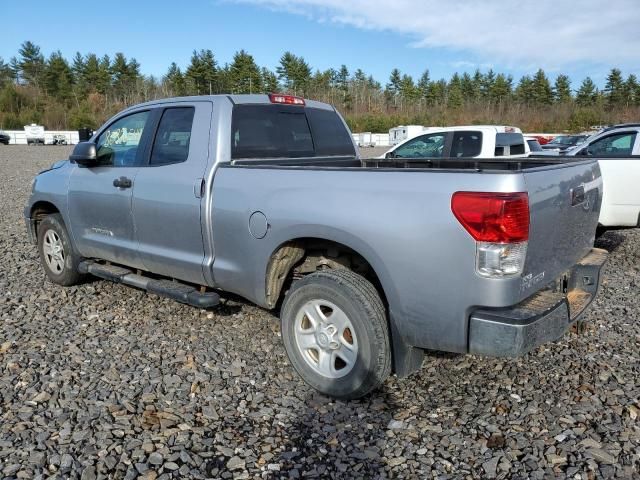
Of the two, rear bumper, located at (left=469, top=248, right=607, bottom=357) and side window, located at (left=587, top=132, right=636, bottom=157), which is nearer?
rear bumper, located at (left=469, top=248, right=607, bottom=357)

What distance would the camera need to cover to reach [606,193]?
7352 mm

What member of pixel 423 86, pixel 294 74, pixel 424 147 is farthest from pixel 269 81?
pixel 424 147

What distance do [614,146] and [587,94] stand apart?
97848 millimetres

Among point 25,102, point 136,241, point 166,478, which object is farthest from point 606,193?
point 25,102

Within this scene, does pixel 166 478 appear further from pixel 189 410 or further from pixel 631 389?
pixel 631 389

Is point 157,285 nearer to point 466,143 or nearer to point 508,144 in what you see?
point 466,143

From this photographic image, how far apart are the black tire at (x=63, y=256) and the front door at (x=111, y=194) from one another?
0.18m

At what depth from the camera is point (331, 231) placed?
329cm

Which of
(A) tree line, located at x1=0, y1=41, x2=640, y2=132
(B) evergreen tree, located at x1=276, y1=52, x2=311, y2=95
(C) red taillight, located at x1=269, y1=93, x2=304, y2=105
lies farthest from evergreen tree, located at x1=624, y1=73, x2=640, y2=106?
(C) red taillight, located at x1=269, y1=93, x2=304, y2=105

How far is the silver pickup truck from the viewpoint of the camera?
111 inches

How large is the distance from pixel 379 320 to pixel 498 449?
0.96 metres

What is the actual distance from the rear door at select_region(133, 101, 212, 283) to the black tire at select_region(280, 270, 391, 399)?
1109 millimetres

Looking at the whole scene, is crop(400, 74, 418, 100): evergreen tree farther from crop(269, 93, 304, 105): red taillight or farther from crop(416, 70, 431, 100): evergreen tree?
crop(269, 93, 304, 105): red taillight

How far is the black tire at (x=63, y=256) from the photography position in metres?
5.60
